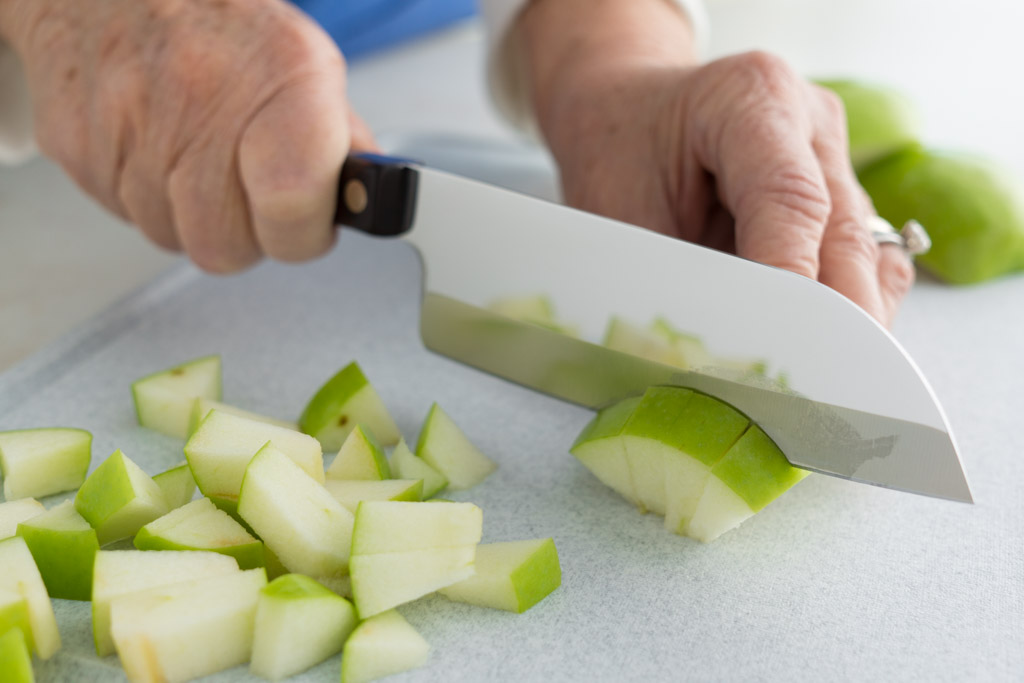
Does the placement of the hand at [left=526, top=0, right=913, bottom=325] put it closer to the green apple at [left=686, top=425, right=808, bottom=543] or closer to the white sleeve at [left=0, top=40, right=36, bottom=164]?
the green apple at [left=686, top=425, right=808, bottom=543]

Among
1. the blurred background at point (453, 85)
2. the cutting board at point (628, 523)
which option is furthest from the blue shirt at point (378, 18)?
the cutting board at point (628, 523)

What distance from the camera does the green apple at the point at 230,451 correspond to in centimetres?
89

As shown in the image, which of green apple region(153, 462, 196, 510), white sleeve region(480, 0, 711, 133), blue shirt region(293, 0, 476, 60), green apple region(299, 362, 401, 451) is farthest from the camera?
blue shirt region(293, 0, 476, 60)

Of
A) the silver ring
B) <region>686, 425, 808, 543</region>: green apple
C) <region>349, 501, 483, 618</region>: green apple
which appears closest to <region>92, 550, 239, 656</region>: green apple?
<region>349, 501, 483, 618</region>: green apple

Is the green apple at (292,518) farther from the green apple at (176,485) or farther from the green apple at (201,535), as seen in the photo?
the green apple at (176,485)

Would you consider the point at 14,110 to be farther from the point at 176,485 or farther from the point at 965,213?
the point at 965,213

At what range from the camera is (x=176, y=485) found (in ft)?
3.12

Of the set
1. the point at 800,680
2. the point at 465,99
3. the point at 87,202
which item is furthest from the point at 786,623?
the point at 465,99

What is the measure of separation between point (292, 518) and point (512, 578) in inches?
8.3

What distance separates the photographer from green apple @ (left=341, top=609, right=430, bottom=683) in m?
0.75

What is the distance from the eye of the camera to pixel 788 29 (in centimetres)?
291

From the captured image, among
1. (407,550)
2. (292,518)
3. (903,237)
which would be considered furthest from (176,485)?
(903,237)

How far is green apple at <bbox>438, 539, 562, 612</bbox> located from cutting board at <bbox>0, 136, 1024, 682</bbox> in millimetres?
16

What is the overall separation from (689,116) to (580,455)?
52 cm
